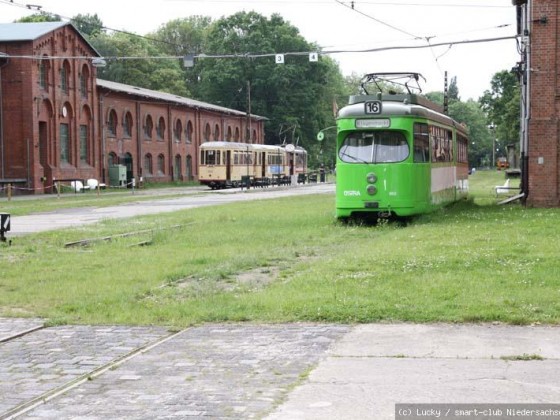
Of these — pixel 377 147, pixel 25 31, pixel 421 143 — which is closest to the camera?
pixel 377 147

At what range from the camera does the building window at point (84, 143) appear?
61.0m

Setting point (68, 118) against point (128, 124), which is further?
point (128, 124)

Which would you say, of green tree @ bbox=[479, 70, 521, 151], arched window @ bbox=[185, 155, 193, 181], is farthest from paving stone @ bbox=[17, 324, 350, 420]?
arched window @ bbox=[185, 155, 193, 181]

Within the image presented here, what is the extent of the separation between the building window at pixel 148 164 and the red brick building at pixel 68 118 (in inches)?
3.4

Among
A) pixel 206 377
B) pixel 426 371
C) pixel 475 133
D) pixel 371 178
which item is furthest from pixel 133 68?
pixel 426 371

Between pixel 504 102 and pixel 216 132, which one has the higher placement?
pixel 504 102

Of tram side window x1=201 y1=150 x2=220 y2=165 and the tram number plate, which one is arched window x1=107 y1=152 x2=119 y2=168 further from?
the tram number plate

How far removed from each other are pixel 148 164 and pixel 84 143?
11.8m

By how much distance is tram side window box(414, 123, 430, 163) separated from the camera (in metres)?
22.5

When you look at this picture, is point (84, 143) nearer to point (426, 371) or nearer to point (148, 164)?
point (148, 164)

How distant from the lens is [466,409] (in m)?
5.62

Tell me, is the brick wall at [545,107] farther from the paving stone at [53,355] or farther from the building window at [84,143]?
the building window at [84,143]

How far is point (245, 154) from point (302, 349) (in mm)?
58883

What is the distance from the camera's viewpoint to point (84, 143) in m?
61.6
